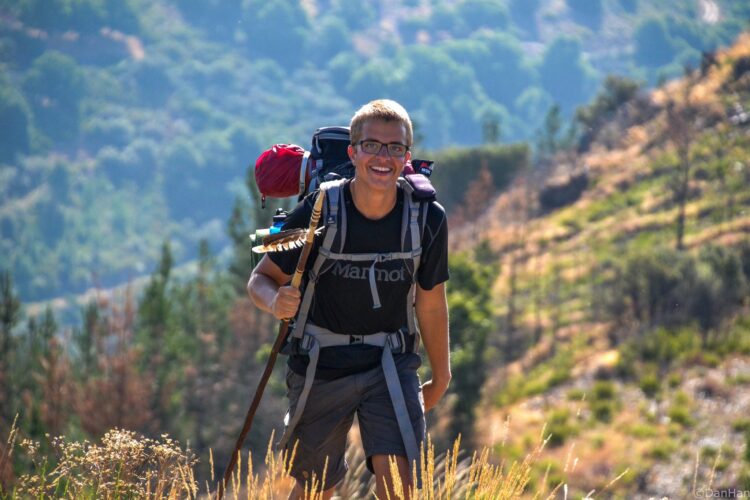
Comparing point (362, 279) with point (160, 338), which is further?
point (160, 338)

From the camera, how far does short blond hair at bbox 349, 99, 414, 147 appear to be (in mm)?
3627

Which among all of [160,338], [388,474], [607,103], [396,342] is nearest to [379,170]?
[396,342]

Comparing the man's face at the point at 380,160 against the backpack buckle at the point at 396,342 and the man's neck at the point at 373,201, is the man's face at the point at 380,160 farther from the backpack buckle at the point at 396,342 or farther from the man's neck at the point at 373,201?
the backpack buckle at the point at 396,342

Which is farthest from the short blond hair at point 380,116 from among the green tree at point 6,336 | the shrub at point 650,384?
the green tree at point 6,336

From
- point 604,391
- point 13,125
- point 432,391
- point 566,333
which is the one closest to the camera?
point 432,391

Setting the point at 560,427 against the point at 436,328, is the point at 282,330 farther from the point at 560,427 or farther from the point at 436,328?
the point at 560,427

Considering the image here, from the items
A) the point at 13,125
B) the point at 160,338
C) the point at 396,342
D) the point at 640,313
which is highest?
the point at 13,125

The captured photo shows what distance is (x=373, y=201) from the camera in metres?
3.61

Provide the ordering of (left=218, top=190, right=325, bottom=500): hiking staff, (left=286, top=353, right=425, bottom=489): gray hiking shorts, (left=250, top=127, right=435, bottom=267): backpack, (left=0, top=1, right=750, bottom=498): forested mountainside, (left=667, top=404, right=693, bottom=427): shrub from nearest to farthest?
(left=218, top=190, right=325, bottom=500): hiking staff
(left=286, top=353, right=425, bottom=489): gray hiking shorts
(left=250, top=127, right=435, bottom=267): backpack
(left=667, top=404, right=693, bottom=427): shrub
(left=0, top=1, right=750, bottom=498): forested mountainside

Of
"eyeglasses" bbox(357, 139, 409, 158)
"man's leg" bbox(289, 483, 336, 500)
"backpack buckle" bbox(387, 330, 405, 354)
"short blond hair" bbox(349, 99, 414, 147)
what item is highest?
"short blond hair" bbox(349, 99, 414, 147)

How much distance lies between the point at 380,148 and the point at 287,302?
65cm

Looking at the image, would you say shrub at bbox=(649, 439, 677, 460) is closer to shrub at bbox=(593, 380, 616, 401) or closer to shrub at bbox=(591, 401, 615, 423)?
shrub at bbox=(591, 401, 615, 423)

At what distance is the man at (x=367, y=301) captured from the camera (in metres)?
3.60

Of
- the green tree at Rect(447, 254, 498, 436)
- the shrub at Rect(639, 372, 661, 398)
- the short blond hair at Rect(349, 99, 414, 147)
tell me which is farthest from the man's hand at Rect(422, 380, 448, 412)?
the green tree at Rect(447, 254, 498, 436)
